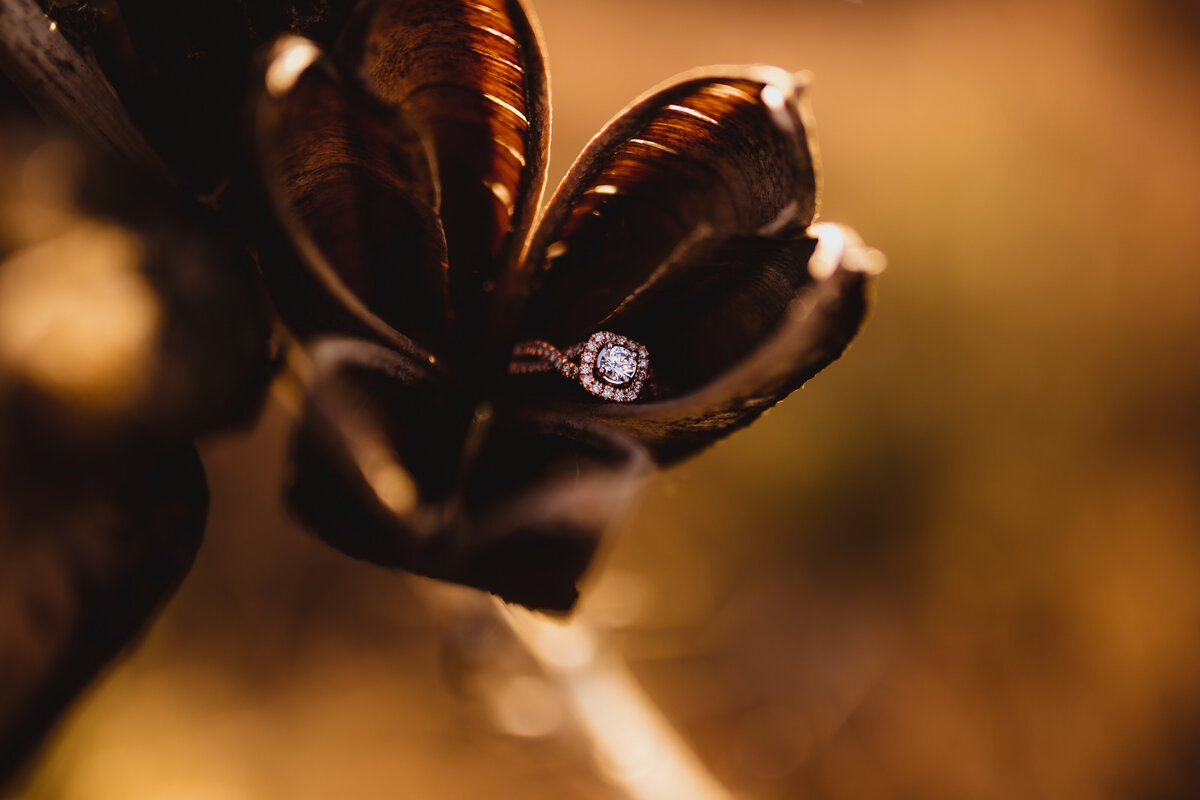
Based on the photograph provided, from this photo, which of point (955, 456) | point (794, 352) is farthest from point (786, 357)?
point (955, 456)

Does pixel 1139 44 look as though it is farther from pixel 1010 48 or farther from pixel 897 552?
pixel 897 552

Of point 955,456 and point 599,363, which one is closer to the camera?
point 599,363

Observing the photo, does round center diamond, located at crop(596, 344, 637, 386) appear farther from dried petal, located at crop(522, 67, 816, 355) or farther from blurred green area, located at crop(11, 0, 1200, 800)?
blurred green area, located at crop(11, 0, 1200, 800)

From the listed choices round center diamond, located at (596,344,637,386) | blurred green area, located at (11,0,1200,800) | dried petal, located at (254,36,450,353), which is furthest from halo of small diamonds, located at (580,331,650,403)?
blurred green area, located at (11,0,1200,800)

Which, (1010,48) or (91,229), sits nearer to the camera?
(91,229)

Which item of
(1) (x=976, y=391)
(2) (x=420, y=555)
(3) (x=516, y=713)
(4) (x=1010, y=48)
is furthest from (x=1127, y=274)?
(2) (x=420, y=555)

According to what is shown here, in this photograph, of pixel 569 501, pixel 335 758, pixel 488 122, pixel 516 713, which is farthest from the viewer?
pixel 335 758

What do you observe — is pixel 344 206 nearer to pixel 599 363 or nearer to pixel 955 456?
pixel 599 363
